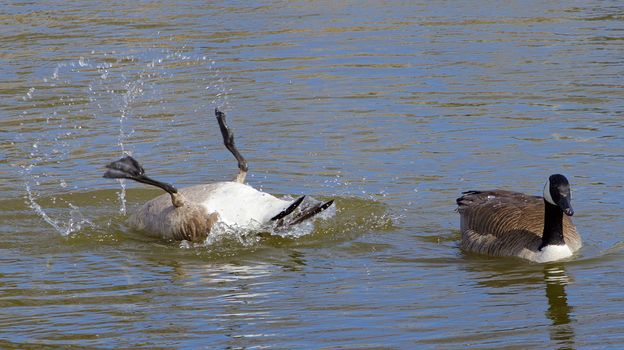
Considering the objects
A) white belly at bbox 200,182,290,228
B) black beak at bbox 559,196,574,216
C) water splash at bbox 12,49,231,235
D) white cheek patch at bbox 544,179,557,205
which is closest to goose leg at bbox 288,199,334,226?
white belly at bbox 200,182,290,228

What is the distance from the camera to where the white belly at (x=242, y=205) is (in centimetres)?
937

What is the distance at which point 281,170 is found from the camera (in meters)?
11.7

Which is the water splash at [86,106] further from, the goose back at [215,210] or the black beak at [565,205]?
the black beak at [565,205]

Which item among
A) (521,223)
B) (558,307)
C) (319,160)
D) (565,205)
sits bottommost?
(558,307)

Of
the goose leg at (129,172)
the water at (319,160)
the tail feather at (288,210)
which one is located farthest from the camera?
the goose leg at (129,172)

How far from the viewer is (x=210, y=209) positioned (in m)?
9.52

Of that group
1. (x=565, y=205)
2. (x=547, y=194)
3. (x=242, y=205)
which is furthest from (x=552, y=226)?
(x=242, y=205)

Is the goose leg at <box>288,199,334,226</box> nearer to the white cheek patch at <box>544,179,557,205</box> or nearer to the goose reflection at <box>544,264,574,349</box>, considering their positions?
the white cheek patch at <box>544,179,557,205</box>

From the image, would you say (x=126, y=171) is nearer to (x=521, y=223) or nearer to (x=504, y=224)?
(x=504, y=224)

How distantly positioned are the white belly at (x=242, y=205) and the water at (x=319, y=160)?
0.25 meters

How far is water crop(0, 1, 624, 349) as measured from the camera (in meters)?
7.55

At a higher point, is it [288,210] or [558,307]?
[288,210]

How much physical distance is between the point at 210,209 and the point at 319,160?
2623 mm

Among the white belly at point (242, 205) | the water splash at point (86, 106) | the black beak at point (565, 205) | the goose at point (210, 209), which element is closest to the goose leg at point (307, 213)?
the goose at point (210, 209)
